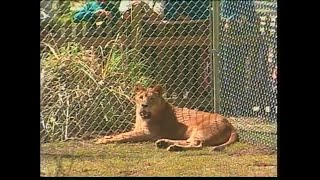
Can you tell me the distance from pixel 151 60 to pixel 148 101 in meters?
0.25

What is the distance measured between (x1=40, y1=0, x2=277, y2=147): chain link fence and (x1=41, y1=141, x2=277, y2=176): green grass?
4.3 inches

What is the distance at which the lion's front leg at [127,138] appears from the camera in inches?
119

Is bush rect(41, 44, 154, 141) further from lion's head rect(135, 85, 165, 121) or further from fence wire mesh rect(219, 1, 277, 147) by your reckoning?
fence wire mesh rect(219, 1, 277, 147)

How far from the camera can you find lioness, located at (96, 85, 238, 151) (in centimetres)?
304

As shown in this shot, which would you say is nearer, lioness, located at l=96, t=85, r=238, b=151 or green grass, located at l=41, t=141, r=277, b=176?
green grass, located at l=41, t=141, r=277, b=176

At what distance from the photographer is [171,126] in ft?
10.2

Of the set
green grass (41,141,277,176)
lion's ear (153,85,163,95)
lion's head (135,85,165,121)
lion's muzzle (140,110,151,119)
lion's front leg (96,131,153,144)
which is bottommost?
green grass (41,141,277,176)

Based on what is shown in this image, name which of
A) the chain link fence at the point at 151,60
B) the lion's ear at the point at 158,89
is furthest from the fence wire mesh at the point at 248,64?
the lion's ear at the point at 158,89

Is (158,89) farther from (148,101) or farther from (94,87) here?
(94,87)

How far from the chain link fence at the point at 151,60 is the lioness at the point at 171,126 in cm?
5

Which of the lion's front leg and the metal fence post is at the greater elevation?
the metal fence post

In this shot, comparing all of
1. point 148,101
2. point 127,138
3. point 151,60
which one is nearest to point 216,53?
point 151,60

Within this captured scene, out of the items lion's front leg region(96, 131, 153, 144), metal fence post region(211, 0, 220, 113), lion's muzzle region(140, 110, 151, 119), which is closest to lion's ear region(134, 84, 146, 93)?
lion's muzzle region(140, 110, 151, 119)

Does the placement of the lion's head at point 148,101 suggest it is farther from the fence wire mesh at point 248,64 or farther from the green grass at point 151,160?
the fence wire mesh at point 248,64
